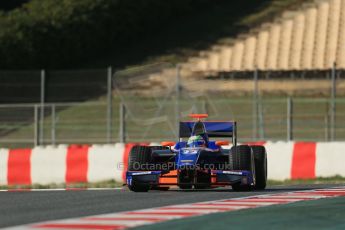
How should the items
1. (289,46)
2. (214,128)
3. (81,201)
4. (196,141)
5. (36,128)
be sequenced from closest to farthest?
(81,201) → (196,141) → (214,128) → (36,128) → (289,46)

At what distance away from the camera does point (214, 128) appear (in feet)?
48.3

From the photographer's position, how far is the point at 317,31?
1160 inches

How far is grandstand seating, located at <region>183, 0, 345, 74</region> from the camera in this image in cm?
2820

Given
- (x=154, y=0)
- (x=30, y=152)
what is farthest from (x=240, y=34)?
(x=30, y=152)

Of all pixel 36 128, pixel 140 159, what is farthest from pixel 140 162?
pixel 36 128

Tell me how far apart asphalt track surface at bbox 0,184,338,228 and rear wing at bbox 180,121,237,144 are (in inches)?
37.1

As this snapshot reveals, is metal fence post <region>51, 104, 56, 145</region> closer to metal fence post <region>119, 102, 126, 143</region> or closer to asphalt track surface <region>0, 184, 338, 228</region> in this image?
metal fence post <region>119, 102, 126, 143</region>

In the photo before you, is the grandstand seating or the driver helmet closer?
the driver helmet

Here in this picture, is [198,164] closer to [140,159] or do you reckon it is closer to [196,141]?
[196,141]

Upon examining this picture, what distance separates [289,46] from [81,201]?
1767 centimetres

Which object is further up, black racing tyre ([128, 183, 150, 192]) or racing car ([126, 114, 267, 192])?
racing car ([126, 114, 267, 192])

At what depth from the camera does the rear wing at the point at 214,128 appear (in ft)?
48.1

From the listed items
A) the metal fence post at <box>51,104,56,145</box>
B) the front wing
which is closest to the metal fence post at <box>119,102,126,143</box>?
the metal fence post at <box>51,104,56,145</box>

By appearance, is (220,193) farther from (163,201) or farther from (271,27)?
(271,27)
